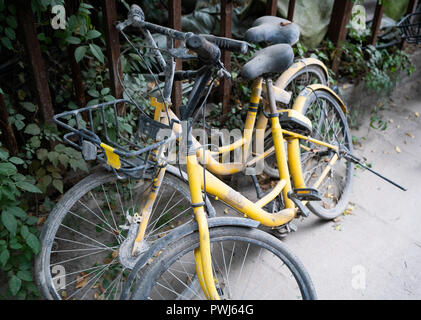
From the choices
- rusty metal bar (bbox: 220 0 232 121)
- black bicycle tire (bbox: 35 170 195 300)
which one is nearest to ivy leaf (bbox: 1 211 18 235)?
black bicycle tire (bbox: 35 170 195 300)

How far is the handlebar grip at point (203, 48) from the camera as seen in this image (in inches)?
55.9

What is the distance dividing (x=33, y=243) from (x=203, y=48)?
1.49 m

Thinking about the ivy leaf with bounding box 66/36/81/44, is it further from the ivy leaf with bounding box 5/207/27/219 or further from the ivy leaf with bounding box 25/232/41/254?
the ivy leaf with bounding box 25/232/41/254

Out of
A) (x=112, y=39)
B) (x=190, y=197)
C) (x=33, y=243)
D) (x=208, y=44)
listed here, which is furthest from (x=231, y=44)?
(x=33, y=243)

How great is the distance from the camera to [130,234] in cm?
221

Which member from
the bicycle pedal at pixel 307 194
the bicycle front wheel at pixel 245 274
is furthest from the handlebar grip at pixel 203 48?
the bicycle pedal at pixel 307 194

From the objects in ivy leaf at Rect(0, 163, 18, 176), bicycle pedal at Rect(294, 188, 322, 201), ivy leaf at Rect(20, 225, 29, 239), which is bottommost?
ivy leaf at Rect(20, 225, 29, 239)

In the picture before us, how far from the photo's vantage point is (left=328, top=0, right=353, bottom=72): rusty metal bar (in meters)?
3.86

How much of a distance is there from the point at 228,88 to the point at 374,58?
2.20 meters

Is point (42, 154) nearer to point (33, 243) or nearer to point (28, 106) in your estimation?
point (28, 106)

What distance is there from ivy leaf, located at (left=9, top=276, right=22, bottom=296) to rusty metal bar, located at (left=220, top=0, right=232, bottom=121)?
207 cm

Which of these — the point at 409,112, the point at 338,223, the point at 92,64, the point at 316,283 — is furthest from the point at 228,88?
the point at 409,112
